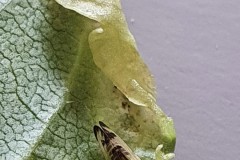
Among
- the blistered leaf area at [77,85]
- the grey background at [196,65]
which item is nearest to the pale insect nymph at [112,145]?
the blistered leaf area at [77,85]

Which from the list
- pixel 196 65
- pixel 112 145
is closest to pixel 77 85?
pixel 112 145

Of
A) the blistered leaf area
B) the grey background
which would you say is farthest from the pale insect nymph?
the grey background

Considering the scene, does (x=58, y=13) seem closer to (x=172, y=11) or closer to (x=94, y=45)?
(x=94, y=45)

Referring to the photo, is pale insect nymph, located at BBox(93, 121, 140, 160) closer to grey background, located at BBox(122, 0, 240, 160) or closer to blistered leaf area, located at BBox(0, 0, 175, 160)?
blistered leaf area, located at BBox(0, 0, 175, 160)

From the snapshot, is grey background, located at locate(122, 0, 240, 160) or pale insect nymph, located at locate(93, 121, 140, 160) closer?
pale insect nymph, located at locate(93, 121, 140, 160)

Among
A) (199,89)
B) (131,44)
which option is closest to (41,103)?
(131,44)

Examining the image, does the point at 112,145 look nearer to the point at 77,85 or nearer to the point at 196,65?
the point at 77,85
